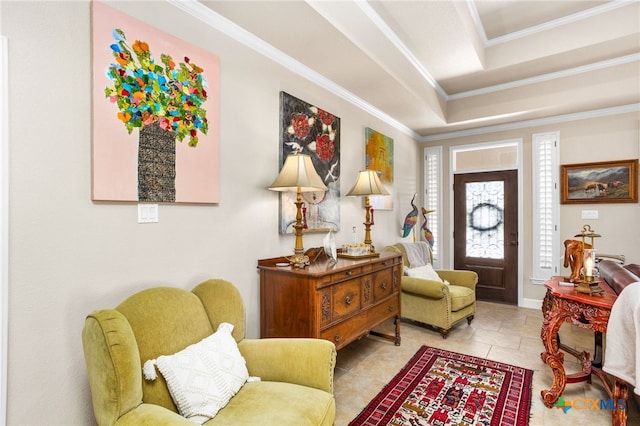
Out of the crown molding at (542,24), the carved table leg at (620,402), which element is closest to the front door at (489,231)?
the crown molding at (542,24)

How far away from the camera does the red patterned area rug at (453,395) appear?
212 centimetres

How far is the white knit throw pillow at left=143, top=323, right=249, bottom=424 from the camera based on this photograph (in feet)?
4.63

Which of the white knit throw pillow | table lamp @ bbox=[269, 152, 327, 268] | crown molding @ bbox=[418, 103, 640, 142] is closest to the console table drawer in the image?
table lamp @ bbox=[269, 152, 327, 268]

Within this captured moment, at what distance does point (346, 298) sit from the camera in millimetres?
2539

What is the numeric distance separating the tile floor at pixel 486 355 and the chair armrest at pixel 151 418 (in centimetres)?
123

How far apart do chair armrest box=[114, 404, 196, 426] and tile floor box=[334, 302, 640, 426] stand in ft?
4.03

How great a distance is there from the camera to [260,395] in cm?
154

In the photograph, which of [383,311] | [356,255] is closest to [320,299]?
[356,255]

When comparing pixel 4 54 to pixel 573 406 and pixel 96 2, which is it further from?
pixel 573 406

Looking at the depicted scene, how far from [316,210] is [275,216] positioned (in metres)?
0.54

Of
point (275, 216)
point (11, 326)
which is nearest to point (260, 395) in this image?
point (11, 326)

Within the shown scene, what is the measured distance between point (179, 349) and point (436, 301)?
2.80 metres

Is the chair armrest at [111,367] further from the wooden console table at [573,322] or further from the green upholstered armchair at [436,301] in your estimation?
the green upholstered armchair at [436,301]

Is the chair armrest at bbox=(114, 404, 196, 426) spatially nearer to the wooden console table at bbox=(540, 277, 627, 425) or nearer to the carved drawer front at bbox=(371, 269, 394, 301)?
the carved drawer front at bbox=(371, 269, 394, 301)
